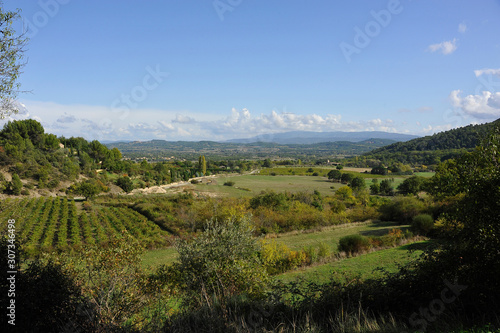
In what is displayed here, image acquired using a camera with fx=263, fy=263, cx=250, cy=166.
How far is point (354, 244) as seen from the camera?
83.7 ft

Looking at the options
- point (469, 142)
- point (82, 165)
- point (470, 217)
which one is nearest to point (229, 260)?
point (470, 217)

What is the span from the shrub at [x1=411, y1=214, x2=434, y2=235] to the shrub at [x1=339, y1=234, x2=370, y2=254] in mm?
8806

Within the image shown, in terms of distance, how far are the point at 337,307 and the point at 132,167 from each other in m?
108

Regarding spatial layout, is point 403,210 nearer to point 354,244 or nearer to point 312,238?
point 312,238

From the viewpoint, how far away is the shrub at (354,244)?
2519 cm

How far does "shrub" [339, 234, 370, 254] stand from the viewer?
25188 mm

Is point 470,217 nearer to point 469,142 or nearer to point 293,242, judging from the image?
point 293,242

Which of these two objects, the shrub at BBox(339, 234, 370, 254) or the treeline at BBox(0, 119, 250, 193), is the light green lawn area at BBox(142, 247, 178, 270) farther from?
the treeline at BBox(0, 119, 250, 193)

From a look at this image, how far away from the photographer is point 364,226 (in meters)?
40.1

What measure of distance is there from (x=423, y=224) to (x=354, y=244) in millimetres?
10605

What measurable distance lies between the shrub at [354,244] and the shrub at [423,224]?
28.9 ft

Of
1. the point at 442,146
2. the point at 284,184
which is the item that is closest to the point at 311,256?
the point at 284,184

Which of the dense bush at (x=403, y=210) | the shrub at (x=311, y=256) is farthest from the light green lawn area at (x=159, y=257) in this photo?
the dense bush at (x=403, y=210)

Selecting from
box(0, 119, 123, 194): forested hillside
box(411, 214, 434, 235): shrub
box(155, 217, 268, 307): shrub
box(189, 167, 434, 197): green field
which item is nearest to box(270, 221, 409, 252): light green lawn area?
box(411, 214, 434, 235): shrub
